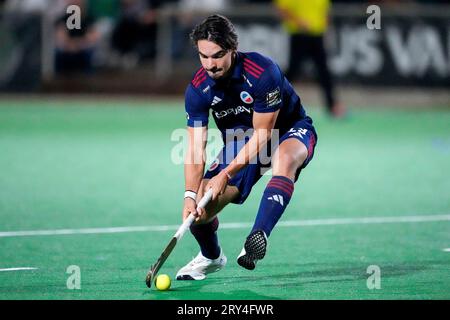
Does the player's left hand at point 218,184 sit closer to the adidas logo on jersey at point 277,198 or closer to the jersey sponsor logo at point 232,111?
the adidas logo on jersey at point 277,198

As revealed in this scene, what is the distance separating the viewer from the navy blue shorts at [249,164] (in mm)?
5887

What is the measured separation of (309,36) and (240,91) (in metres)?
8.67

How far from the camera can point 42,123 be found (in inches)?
564

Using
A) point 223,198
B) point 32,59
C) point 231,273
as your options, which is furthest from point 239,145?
point 32,59

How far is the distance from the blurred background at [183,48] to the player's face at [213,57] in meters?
10.5

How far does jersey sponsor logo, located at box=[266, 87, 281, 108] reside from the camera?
564 cm

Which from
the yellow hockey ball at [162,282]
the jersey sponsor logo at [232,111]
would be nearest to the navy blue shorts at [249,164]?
the jersey sponsor logo at [232,111]

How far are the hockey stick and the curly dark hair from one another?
32.3 inches

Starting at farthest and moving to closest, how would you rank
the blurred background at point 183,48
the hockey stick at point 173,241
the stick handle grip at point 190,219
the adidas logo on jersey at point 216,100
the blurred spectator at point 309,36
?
1. the blurred background at point 183,48
2. the blurred spectator at point 309,36
3. the adidas logo on jersey at point 216,100
4. the stick handle grip at point 190,219
5. the hockey stick at point 173,241

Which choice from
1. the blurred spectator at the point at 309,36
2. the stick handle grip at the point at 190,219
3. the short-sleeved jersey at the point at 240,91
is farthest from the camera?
the blurred spectator at the point at 309,36

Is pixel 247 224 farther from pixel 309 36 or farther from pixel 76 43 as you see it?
pixel 76 43

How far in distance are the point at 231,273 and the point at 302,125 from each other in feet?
3.19
